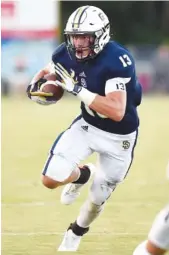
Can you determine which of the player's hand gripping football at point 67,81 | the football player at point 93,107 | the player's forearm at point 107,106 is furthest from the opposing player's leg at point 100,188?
the player's hand gripping football at point 67,81

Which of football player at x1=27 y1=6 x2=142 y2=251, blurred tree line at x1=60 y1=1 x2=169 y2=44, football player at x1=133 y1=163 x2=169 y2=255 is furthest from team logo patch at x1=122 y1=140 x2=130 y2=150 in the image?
blurred tree line at x1=60 y1=1 x2=169 y2=44

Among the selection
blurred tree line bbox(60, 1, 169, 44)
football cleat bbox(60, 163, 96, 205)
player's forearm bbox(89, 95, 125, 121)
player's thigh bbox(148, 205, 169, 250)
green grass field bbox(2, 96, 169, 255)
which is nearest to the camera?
player's thigh bbox(148, 205, 169, 250)

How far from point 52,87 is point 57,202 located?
187cm

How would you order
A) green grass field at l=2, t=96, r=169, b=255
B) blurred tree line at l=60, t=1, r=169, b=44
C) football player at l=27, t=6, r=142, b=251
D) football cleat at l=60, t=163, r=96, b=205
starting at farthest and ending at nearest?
blurred tree line at l=60, t=1, r=169, b=44
football cleat at l=60, t=163, r=96, b=205
green grass field at l=2, t=96, r=169, b=255
football player at l=27, t=6, r=142, b=251

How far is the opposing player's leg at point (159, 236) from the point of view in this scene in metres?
4.47

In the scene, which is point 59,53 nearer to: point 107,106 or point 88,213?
point 107,106

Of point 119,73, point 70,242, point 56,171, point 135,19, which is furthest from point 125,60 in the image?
point 135,19

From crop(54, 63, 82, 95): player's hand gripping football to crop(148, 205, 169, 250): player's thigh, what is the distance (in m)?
1.25

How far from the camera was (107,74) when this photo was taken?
5559mm

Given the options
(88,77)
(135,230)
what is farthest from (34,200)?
(88,77)

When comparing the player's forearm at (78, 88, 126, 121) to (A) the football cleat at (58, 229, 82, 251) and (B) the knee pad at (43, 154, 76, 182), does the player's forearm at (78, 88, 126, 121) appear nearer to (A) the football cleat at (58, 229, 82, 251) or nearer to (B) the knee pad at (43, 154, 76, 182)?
(B) the knee pad at (43, 154, 76, 182)

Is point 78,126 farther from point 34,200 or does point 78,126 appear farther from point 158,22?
point 158,22

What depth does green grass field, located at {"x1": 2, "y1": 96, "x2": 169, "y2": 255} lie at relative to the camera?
578cm

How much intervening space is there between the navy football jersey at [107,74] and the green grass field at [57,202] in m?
0.76
